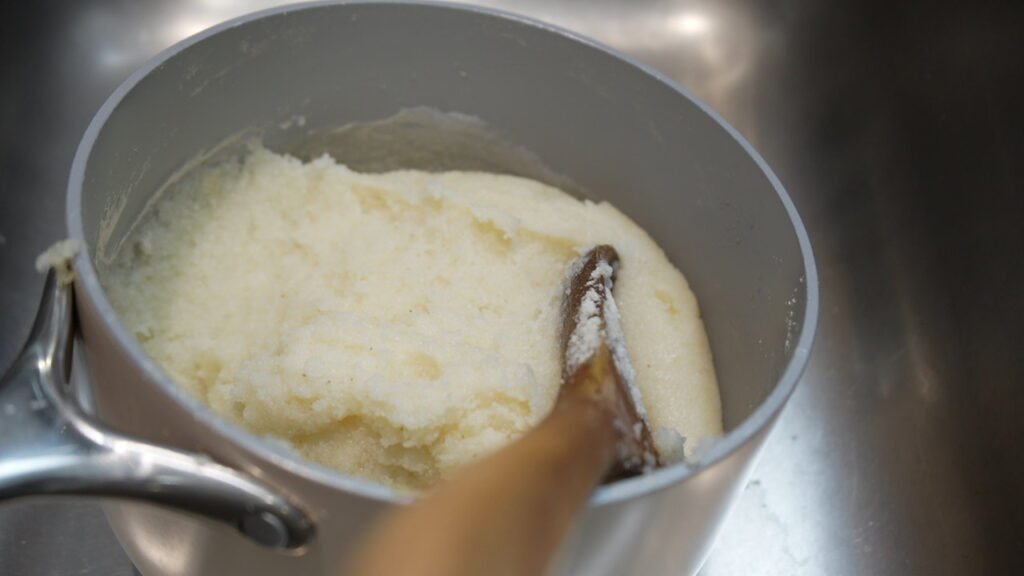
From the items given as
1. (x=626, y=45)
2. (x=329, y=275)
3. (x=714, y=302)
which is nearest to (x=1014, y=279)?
(x=714, y=302)

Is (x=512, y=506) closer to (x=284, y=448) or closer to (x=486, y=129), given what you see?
(x=284, y=448)

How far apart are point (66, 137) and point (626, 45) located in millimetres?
563

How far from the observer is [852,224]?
2.95 feet

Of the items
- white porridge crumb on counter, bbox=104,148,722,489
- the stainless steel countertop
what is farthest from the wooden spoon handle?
the stainless steel countertop

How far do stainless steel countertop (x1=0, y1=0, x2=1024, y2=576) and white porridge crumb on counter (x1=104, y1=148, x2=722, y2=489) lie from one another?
0.68ft

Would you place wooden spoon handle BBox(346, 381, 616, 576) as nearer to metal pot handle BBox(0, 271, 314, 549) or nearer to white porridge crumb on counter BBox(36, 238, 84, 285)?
metal pot handle BBox(0, 271, 314, 549)

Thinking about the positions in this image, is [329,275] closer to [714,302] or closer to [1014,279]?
[714,302]

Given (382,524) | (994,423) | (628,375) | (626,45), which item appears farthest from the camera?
(626,45)

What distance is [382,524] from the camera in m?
0.36

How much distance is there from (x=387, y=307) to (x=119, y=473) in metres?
0.24

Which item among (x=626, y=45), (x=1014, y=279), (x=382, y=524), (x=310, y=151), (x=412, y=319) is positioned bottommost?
(x=382, y=524)

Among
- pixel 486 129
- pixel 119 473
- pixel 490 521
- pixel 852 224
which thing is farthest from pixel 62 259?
pixel 852 224

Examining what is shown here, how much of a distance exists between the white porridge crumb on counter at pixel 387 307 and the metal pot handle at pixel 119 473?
0.42ft

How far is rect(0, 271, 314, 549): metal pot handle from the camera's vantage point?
0.36 metres
